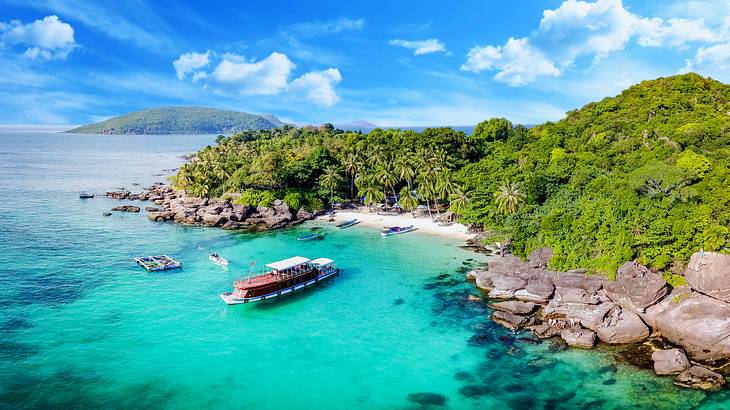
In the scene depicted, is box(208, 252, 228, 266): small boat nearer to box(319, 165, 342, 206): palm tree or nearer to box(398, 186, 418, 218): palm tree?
box(319, 165, 342, 206): palm tree

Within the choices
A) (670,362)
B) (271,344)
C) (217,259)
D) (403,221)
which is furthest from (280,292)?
(403,221)

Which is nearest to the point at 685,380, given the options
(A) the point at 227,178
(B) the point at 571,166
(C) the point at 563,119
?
(B) the point at 571,166

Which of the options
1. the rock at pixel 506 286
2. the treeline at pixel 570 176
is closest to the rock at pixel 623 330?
the treeline at pixel 570 176

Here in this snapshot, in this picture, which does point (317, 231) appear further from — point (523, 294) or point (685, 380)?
point (685, 380)

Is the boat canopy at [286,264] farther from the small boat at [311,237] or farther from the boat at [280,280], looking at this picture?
the small boat at [311,237]

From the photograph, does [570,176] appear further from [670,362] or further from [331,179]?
[331,179]

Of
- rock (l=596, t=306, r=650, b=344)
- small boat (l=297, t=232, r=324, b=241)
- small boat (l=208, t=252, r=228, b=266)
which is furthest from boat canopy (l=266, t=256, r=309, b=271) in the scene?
rock (l=596, t=306, r=650, b=344)

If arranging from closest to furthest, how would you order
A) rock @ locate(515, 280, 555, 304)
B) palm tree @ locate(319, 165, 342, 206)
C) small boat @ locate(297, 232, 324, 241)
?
rock @ locate(515, 280, 555, 304) < small boat @ locate(297, 232, 324, 241) < palm tree @ locate(319, 165, 342, 206)
